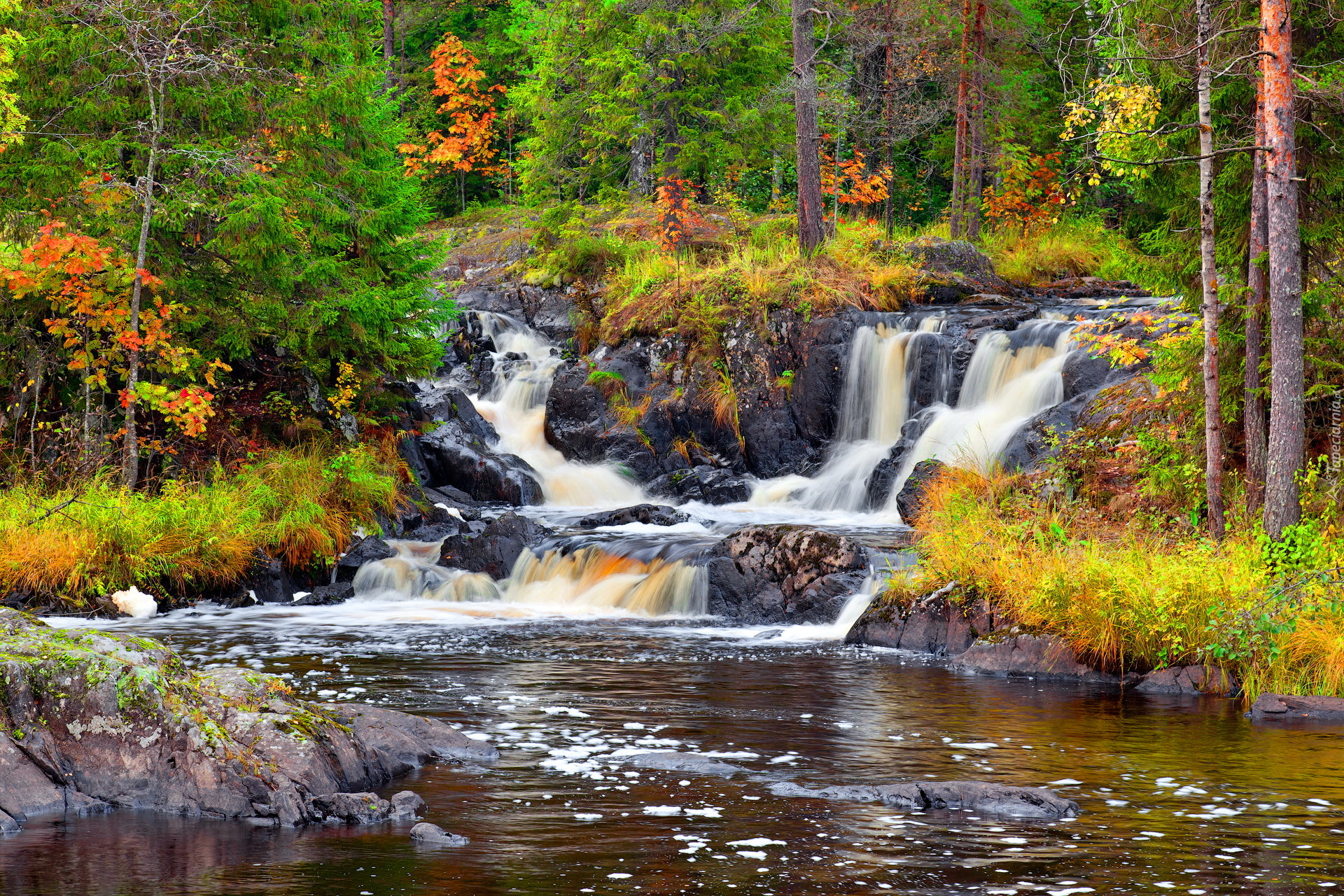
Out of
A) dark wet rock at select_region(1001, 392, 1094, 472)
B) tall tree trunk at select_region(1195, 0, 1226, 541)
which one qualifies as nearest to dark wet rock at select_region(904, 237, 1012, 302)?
dark wet rock at select_region(1001, 392, 1094, 472)

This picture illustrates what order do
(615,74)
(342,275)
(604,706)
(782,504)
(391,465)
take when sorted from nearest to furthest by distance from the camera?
1. (604,706)
2. (342,275)
3. (391,465)
4. (782,504)
5. (615,74)

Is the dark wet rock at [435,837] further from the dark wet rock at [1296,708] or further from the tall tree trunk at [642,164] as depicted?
the tall tree trunk at [642,164]

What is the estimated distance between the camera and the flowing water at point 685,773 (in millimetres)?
5789

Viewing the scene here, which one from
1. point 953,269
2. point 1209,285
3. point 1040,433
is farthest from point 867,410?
point 1209,285

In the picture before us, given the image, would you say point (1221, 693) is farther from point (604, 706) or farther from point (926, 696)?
point (604, 706)

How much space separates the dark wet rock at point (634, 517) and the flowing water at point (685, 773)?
194 centimetres

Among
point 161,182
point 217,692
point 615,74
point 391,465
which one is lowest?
point 217,692

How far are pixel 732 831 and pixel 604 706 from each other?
328 centimetres

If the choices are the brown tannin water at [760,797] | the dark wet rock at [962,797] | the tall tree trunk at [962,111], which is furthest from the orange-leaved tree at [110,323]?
the tall tree trunk at [962,111]

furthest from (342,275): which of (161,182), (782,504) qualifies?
(782,504)

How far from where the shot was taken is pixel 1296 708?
9.27 metres

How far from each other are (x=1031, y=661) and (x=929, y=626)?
135cm

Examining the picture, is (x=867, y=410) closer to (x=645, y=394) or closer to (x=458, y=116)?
(x=645, y=394)

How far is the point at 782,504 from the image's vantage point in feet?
67.8
